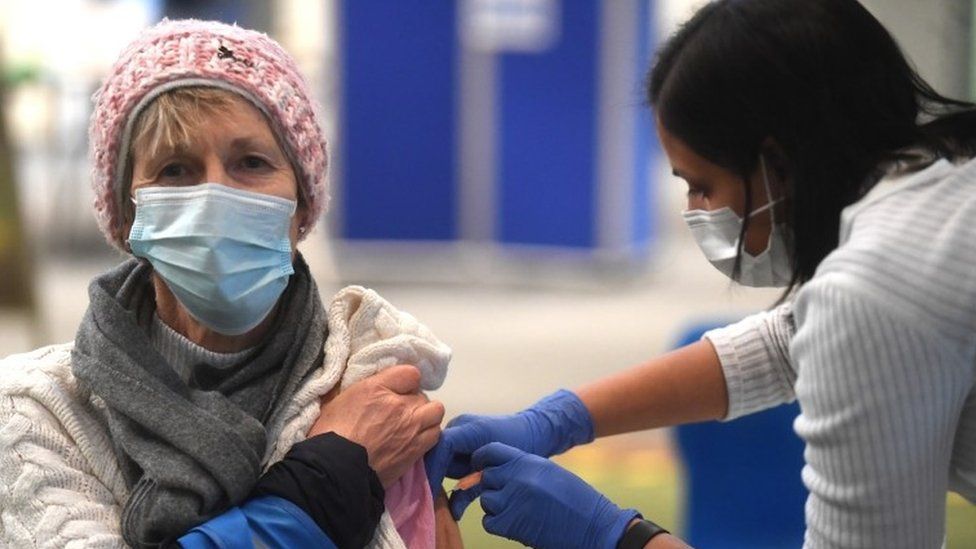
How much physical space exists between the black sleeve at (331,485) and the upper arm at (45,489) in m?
0.19

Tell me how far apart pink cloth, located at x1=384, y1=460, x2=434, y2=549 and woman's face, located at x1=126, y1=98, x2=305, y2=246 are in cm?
41

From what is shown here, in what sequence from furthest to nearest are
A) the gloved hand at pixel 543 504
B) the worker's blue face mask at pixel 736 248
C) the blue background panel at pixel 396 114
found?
the blue background panel at pixel 396 114, the gloved hand at pixel 543 504, the worker's blue face mask at pixel 736 248

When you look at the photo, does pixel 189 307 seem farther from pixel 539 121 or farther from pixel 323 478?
pixel 539 121

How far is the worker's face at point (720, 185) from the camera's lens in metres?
1.82

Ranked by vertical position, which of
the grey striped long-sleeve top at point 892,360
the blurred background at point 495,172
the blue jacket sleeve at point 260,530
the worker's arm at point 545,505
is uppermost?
the grey striped long-sleeve top at point 892,360

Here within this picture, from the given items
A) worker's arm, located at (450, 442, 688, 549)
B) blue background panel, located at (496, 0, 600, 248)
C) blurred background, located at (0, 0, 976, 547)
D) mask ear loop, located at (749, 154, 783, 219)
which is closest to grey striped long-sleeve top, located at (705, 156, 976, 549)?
mask ear loop, located at (749, 154, 783, 219)

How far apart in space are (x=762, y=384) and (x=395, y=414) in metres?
0.75

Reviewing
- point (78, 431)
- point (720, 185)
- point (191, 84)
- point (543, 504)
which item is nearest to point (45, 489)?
point (78, 431)

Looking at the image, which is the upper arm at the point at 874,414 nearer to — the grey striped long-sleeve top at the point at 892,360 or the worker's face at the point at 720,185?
the grey striped long-sleeve top at the point at 892,360

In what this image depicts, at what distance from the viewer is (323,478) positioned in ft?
5.56

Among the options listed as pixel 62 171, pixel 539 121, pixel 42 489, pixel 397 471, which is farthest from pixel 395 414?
pixel 62 171

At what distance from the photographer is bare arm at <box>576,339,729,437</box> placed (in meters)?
2.31

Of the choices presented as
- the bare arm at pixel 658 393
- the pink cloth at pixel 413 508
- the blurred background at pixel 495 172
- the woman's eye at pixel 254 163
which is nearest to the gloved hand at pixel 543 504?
the pink cloth at pixel 413 508

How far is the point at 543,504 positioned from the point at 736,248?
444mm
